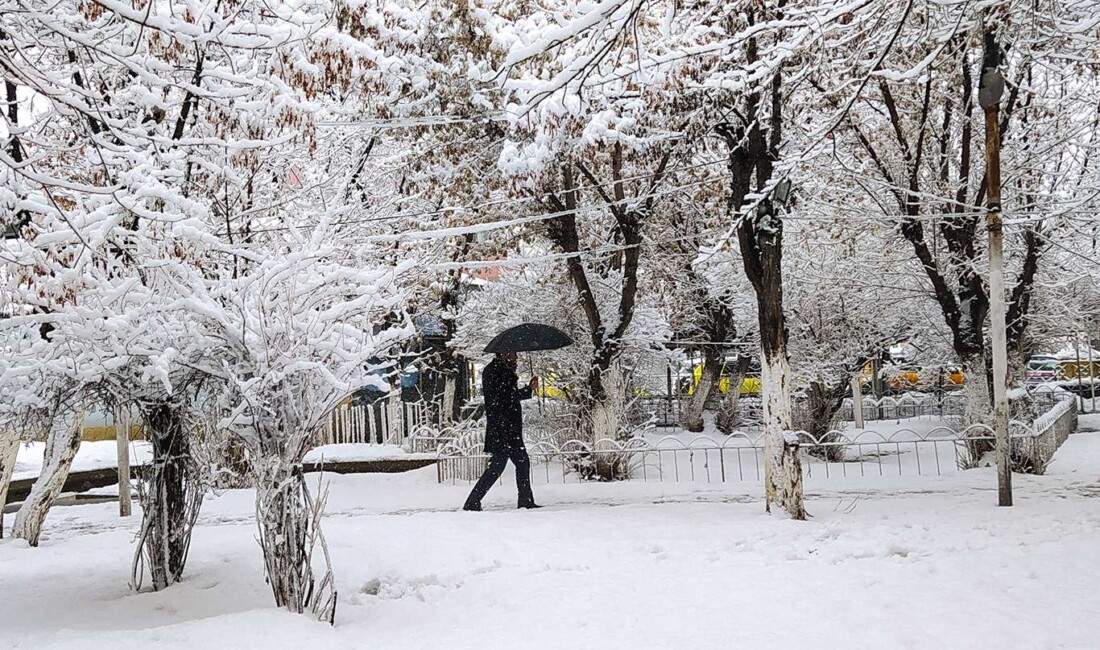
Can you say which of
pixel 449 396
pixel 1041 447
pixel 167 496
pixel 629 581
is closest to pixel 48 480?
pixel 167 496

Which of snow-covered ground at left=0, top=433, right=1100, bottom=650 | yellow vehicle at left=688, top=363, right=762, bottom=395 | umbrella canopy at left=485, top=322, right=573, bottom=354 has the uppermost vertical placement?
umbrella canopy at left=485, top=322, right=573, bottom=354

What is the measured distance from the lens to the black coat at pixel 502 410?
10.9m

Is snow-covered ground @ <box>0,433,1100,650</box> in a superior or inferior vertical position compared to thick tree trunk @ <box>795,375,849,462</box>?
inferior

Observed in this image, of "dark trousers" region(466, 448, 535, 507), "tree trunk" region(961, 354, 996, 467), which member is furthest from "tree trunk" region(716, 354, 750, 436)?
"dark trousers" region(466, 448, 535, 507)

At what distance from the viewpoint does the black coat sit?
10.9m

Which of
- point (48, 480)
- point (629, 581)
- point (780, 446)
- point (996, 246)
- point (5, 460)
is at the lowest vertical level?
point (629, 581)

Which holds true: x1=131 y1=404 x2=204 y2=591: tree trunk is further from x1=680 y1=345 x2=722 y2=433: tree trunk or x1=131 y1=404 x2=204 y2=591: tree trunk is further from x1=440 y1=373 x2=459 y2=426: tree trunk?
x1=680 y1=345 x2=722 y2=433: tree trunk

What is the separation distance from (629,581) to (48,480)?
5.96m

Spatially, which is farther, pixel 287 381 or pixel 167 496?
pixel 167 496

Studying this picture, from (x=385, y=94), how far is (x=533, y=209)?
8.96ft

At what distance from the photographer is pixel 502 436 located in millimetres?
10898

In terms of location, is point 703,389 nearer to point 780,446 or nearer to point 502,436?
point 502,436

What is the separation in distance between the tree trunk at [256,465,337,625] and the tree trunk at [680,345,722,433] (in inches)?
638

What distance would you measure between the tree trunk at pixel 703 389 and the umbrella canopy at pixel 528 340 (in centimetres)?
980
